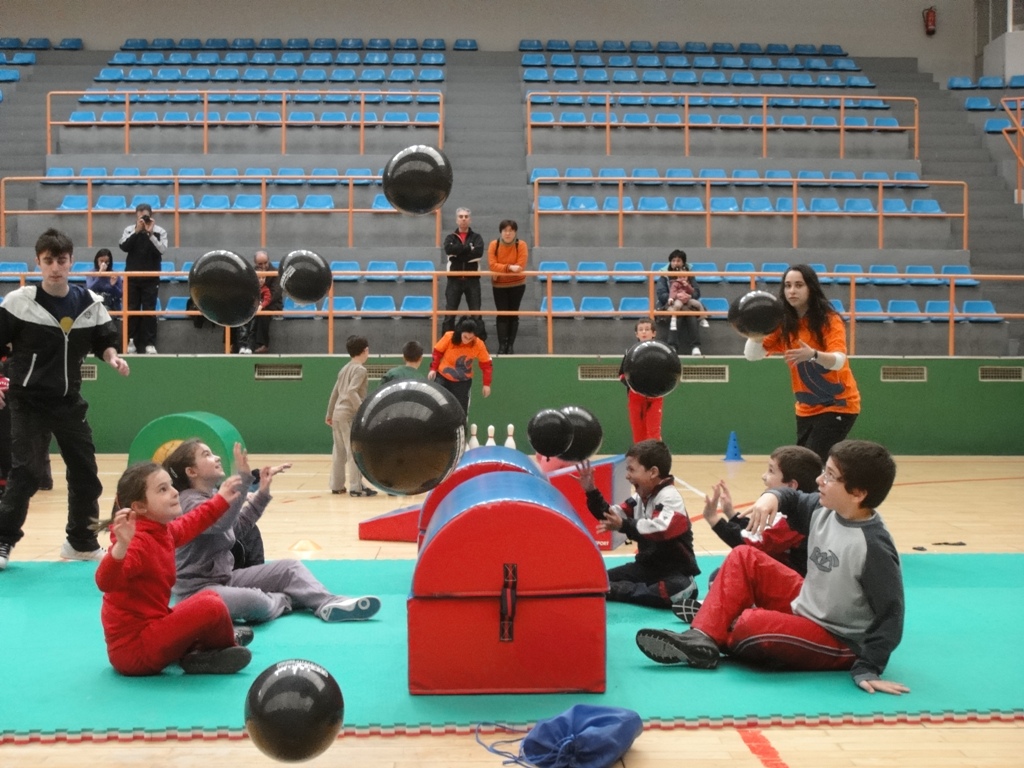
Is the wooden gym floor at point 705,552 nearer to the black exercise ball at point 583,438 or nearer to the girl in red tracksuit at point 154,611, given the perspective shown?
the girl in red tracksuit at point 154,611

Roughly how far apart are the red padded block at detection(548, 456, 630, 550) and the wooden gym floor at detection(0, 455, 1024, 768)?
67 cm

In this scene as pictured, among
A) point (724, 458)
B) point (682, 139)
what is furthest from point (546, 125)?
point (724, 458)

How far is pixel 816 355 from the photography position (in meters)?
6.42

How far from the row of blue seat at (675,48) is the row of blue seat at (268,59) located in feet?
8.40

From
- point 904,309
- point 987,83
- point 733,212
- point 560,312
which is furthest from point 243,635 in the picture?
point 987,83

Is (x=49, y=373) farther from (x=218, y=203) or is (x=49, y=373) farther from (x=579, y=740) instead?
(x=218, y=203)

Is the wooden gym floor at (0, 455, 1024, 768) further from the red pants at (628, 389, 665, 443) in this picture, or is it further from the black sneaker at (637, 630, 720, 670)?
the red pants at (628, 389, 665, 443)

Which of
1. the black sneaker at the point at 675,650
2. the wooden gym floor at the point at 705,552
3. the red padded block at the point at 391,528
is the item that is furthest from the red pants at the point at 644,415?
the black sneaker at the point at 675,650

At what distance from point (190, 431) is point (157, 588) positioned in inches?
136

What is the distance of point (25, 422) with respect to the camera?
278 inches

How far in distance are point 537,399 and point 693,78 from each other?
34.1ft

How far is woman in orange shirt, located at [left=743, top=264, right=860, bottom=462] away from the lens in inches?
260

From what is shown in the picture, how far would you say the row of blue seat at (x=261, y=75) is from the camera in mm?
21750

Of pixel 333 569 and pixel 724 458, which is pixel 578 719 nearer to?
pixel 333 569
